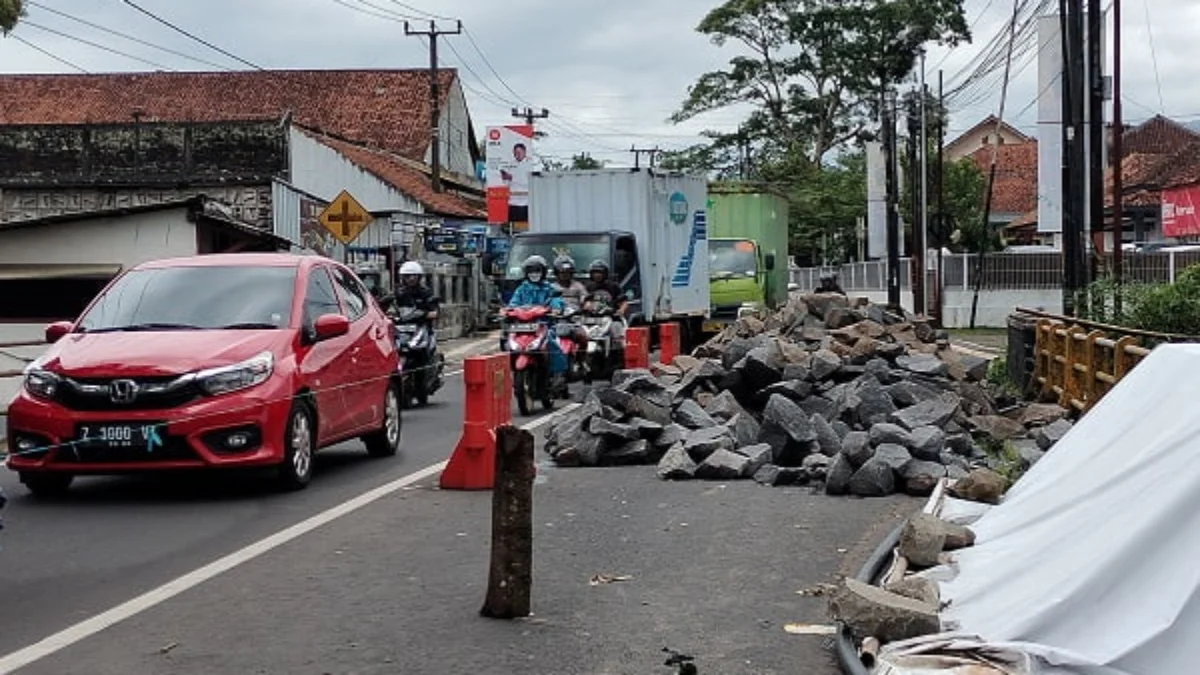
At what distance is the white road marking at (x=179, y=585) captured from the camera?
6.59 m

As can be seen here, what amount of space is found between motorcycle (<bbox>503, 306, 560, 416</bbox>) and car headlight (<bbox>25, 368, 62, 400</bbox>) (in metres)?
7.14

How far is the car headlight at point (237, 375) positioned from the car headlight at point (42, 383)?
0.97 metres

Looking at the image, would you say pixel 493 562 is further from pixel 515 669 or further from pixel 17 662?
pixel 17 662

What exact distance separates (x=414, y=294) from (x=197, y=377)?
8935 mm

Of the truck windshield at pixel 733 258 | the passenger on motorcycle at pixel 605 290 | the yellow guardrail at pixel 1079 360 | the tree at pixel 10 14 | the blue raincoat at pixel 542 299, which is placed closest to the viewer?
Result: the yellow guardrail at pixel 1079 360

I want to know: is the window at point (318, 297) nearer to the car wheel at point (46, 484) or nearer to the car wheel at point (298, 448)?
the car wheel at point (298, 448)

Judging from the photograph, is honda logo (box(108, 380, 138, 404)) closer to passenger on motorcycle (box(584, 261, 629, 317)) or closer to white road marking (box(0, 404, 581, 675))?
white road marking (box(0, 404, 581, 675))

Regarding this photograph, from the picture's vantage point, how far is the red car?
1032cm

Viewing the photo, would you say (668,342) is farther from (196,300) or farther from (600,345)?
(196,300)

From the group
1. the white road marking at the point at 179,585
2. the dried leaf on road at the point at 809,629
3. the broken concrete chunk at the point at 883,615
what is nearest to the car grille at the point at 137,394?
the white road marking at the point at 179,585

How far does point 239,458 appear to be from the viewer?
10578mm

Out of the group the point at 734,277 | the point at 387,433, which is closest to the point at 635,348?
the point at 387,433

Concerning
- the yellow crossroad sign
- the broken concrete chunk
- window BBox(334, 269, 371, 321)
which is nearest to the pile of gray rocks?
window BBox(334, 269, 371, 321)

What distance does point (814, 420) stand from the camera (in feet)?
42.9
